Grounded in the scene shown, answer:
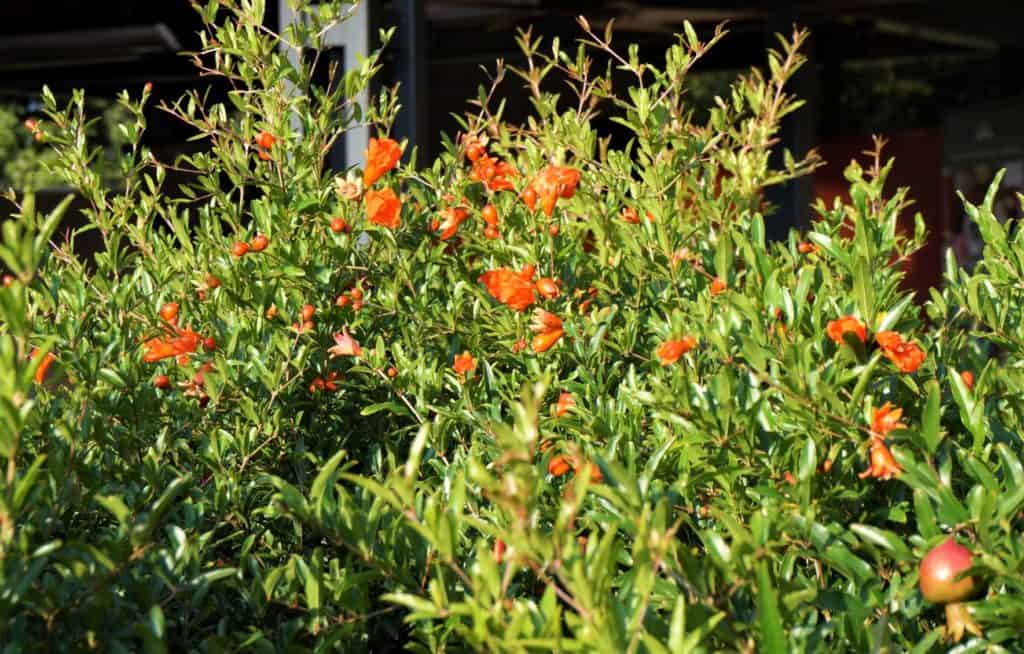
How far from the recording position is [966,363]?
4.72 feet

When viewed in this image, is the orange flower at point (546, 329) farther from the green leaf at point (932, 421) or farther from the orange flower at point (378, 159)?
the green leaf at point (932, 421)

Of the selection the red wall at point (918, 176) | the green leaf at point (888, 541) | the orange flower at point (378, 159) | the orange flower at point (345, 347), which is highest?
the orange flower at point (378, 159)

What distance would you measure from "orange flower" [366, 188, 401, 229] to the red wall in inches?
238

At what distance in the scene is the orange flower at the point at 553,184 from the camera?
1.63 metres

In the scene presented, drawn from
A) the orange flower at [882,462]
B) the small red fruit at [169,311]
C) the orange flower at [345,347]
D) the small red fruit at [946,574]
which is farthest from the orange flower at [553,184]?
the small red fruit at [946,574]

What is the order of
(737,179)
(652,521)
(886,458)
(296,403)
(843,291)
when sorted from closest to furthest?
(652,521) → (886,458) → (843,291) → (296,403) → (737,179)

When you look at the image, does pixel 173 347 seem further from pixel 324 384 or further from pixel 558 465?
pixel 558 465

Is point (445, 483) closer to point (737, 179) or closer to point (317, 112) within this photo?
point (317, 112)

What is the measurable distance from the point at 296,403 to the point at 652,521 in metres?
0.76

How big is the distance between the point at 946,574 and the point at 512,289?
0.73m

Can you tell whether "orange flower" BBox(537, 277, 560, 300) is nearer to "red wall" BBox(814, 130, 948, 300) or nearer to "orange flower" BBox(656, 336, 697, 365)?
"orange flower" BBox(656, 336, 697, 365)

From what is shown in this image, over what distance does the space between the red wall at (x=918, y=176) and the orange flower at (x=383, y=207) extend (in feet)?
19.8

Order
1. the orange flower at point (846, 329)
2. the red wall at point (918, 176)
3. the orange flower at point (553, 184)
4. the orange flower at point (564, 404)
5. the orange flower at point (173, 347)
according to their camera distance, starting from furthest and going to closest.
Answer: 1. the red wall at point (918, 176)
2. the orange flower at point (553, 184)
3. the orange flower at point (173, 347)
4. the orange flower at point (564, 404)
5. the orange flower at point (846, 329)

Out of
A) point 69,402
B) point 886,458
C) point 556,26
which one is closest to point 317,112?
point 69,402
